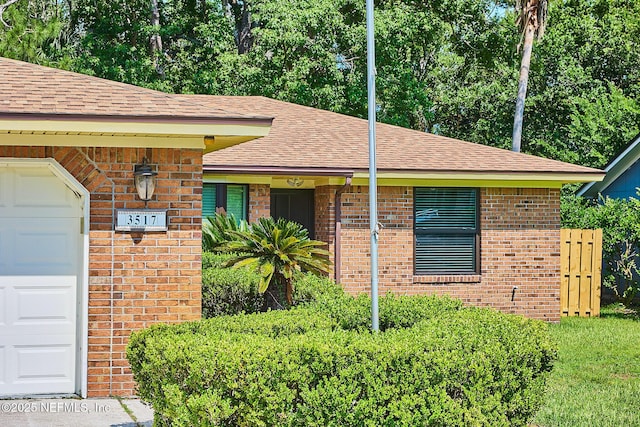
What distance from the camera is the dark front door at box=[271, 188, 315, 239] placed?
17.2 meters

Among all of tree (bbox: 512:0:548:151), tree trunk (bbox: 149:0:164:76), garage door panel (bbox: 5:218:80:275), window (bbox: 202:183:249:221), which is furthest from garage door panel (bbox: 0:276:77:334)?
tree trunk (bbox: 149:0:164:76)

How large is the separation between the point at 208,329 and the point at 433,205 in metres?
9.55

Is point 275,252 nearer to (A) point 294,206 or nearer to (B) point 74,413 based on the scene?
(B) point 74,413

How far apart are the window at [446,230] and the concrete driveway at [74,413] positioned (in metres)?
8.38

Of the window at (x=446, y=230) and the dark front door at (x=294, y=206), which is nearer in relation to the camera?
the window at (x=446, y=230)

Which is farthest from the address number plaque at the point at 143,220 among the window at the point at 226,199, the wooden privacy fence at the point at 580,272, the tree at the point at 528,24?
the tree at the point at 528,24

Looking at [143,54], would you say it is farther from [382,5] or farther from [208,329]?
[208,329]

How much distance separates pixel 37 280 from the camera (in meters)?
9.22

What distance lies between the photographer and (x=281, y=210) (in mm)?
17312

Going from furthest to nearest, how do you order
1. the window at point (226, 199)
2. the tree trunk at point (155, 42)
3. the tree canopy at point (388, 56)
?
the tree trunk at point (155, 42) < the tree canopy at point (388, 56) < the window at point (226, 199)

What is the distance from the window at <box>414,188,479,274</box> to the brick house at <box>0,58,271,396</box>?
763cm

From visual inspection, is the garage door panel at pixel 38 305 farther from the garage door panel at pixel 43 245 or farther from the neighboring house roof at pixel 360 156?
the neighboring house roof at pixel 360 156

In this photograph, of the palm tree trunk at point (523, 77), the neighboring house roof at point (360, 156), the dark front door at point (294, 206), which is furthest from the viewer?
the palm tree trunk at point (523, 77)

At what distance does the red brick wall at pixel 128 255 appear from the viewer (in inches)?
360
